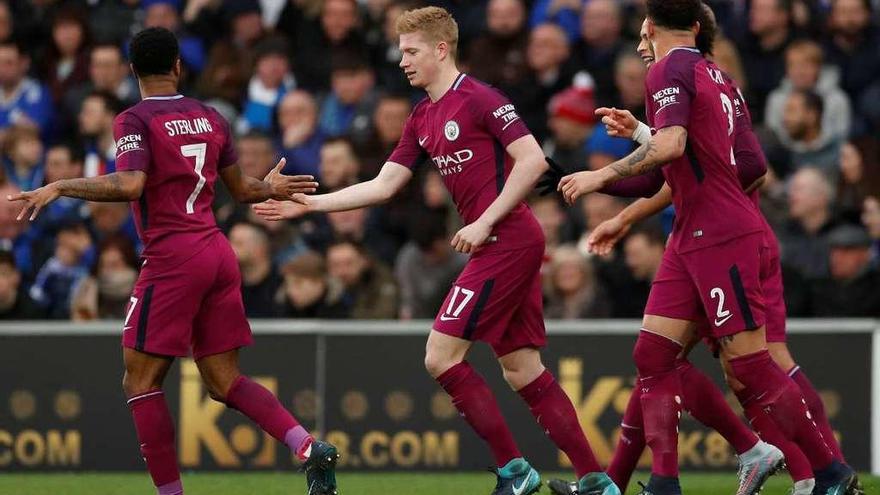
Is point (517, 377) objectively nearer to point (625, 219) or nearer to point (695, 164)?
point (625, 219)

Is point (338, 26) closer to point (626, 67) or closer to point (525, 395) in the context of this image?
point (626, 67)

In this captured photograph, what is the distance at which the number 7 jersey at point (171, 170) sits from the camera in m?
8.05

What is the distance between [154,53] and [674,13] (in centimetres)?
242

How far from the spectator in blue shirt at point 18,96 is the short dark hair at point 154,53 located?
22.8 feet

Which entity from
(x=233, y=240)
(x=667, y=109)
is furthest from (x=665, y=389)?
(x=233, y=240)

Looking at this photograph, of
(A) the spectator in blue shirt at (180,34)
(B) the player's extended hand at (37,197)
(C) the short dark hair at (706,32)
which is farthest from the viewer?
(A) the spectator in blue shirt at (180,34)

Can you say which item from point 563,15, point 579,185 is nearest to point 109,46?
point 563,15

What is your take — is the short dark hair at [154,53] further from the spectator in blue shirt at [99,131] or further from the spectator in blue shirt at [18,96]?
the spectator in blue shirt at [18,96]

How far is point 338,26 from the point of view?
1473cm

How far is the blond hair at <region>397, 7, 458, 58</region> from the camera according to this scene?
841 centimetres

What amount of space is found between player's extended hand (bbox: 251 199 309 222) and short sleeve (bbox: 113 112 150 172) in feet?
2.38

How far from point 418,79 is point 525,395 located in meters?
1.62

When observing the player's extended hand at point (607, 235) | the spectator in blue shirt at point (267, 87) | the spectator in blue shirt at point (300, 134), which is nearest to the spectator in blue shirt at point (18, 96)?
the spectator in blue shirt at point (267, 87)

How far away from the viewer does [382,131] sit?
13.8 meters
